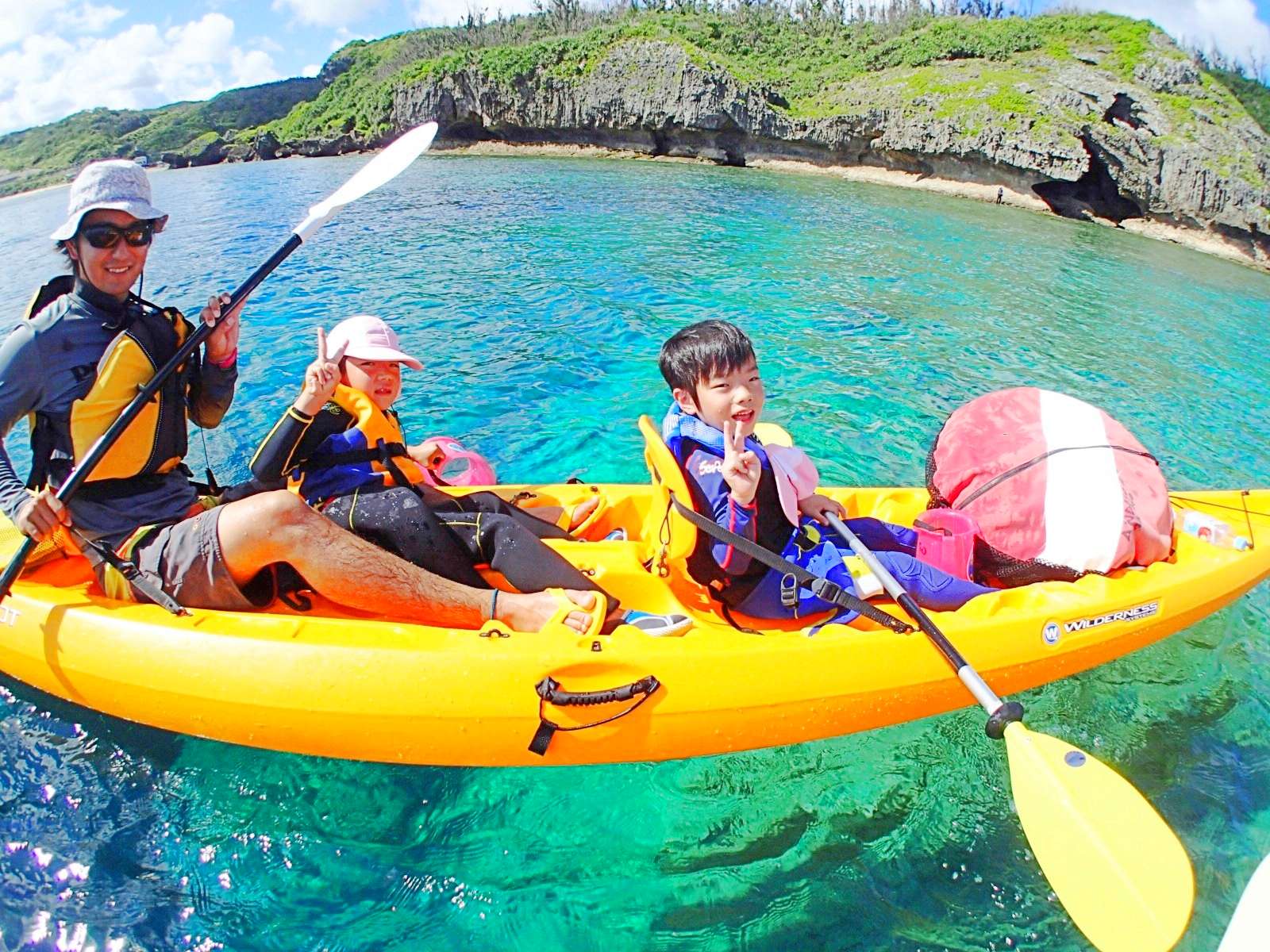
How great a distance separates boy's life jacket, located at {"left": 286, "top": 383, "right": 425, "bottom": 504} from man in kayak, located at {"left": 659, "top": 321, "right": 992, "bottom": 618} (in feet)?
3.95

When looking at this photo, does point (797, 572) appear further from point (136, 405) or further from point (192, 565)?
point (136, 405)

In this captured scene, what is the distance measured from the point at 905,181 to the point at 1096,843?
27428mm

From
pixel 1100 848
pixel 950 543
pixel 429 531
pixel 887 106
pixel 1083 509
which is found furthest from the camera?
pixel 887 106

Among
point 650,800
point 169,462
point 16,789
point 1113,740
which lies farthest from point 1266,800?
point 16,789

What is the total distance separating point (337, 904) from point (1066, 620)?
2.83m

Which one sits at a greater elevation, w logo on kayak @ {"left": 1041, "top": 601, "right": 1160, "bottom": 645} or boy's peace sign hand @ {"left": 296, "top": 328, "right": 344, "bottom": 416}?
boy's peace sign hand @ {"left": 296, "top": 328, "right": 344, "bottom": 416}

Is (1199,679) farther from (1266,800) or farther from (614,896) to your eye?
(614,896)

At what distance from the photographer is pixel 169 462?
10.1 feet

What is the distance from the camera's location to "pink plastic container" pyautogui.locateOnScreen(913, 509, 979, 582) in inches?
133

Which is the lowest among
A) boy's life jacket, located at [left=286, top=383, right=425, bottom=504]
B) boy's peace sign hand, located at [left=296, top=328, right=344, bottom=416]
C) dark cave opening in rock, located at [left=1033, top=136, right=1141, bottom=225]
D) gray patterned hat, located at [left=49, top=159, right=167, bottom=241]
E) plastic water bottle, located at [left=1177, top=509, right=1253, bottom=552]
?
plastic water bottle, located at [left=1177, top=509, right=1253, bottom=552]

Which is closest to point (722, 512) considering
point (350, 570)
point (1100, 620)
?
point (350, 570)

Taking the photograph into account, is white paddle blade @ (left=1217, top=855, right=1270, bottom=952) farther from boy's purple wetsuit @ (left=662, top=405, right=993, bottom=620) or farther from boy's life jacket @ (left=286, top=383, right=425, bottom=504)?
boy's life jacket @ (left=286, top=383, right=425, bottom=504)

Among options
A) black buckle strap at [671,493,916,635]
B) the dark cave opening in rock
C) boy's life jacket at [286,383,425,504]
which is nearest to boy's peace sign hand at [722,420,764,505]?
black buckle strap at [671,493,916,635]

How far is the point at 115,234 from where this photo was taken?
2688 millimetres
